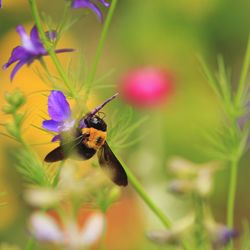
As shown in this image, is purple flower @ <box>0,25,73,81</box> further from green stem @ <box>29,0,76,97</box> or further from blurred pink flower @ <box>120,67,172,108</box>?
blurred pink flower @ <box>120,67,172,108</box>

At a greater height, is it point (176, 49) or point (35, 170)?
point (35, 170)

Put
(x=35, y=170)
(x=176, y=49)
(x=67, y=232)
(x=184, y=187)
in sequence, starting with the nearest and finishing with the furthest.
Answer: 1. (x=67, y=232)
2. (x=184, y=187)
3. (x=35, y=170)
4. (x=176, y=49)

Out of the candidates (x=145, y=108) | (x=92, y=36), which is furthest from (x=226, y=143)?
(x=92, y=36)

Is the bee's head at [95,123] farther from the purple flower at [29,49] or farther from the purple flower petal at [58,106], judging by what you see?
the purple flower at [29,49]

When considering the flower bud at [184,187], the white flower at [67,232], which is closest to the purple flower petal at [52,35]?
the flower bud at [184,187]

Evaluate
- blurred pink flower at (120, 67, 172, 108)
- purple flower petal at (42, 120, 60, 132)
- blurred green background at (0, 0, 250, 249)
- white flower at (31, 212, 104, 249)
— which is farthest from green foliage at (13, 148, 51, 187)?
blurred green background at (0, 0, 250, 249)

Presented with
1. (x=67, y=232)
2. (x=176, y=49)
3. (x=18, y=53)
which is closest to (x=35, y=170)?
(x=18, y=53)

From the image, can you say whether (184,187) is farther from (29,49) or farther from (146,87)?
(146,87)
